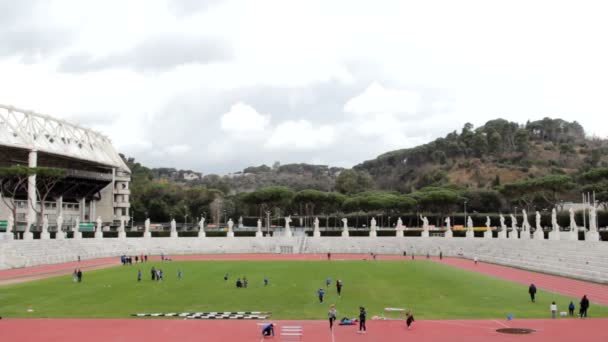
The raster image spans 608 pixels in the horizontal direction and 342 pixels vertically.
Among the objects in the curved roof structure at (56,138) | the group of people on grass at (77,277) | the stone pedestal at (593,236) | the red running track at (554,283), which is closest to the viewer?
the red running track at (554,283)

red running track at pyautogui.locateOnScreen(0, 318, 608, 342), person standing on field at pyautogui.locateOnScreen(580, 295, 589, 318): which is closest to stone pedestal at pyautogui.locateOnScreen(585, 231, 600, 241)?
person standing on field at pyautogui.locateOnScreen(580, 295, 589, 318)

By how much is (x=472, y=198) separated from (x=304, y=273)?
76.2 meters

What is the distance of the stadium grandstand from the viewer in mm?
84000

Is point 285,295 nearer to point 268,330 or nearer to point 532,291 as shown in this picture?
point 268,330

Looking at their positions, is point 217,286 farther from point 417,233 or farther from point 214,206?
point 214,206

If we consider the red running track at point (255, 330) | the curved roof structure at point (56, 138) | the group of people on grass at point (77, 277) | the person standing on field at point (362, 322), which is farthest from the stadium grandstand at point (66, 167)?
the person standing on field at point (362, 322)

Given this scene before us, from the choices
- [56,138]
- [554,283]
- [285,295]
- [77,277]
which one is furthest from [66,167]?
[554,283]

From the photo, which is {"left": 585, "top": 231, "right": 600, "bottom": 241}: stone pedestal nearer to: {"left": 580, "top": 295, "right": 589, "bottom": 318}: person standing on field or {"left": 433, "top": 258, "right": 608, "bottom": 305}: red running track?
{"left": 433, "top": 258, "right": 608, "bottom": 305}: red running track

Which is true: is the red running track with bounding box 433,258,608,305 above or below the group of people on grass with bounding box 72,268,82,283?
below

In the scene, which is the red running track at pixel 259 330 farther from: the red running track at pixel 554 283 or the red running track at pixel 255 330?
the red running track at pixel 554 283

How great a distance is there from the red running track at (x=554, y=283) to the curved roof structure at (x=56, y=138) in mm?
70274

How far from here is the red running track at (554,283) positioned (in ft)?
108

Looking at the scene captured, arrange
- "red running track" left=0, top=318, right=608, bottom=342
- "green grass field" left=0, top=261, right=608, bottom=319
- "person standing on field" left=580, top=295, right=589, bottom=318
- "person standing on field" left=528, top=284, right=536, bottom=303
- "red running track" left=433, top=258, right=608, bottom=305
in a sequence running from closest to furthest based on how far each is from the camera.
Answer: "red running track" left=0, top=318, right=608, bottom=342
"person standing on field" left=580, top=295, right=589, bottom=318
"green grass field" left=0, top=261, right=608, bottom=319
"person standing on field" left=528, top=284, right=536, bottom=303
"red running track" left=433, top=258, right=608, bottom=305

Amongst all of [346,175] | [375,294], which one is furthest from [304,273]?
[346,175]
